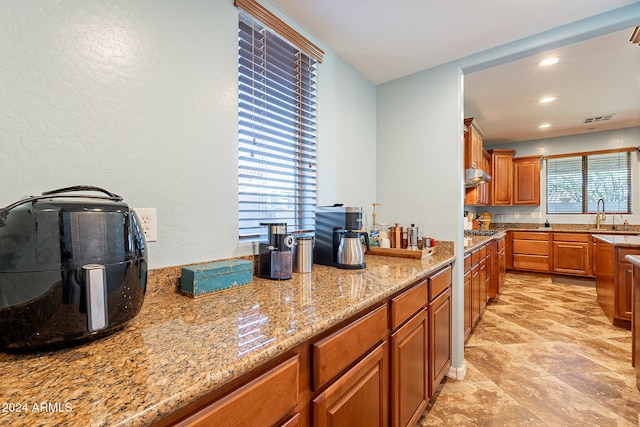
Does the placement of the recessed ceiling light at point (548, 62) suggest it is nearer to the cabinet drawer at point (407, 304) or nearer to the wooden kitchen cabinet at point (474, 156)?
the wooden kitchen cabinet at point (474, 156)

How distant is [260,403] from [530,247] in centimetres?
582

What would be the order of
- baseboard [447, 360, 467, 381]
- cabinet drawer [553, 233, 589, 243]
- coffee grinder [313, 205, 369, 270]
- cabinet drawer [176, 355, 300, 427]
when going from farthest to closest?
cabinet drawer [553, 233, 589, 243], baseboard [447, 360, 467, 381], coffee grinder [313, 205, 369, 270], cabinet drawer [176, 355, 300, 427]

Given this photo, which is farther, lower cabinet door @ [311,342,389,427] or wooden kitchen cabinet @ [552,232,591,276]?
wooden kitchen cabinet @ [552,232,591,276]

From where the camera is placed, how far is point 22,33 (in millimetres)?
803

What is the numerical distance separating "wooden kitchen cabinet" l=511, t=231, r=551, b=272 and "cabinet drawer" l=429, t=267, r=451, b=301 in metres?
4.14

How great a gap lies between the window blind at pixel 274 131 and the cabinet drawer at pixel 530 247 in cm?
488

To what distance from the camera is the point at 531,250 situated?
5.05m

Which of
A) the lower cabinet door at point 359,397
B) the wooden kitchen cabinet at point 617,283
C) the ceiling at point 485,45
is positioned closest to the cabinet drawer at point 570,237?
the wooden kitchen cabinet at point 617,283

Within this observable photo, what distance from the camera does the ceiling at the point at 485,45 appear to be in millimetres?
1565

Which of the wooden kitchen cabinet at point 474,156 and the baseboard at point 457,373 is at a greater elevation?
the wooden kitchen cabinet at point 474,156

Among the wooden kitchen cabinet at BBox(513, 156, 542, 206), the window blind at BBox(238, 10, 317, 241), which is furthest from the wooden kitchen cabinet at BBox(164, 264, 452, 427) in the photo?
the wooden kitchen cabinet at BBox(513, 156, 542, 206)

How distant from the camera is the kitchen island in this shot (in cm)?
268

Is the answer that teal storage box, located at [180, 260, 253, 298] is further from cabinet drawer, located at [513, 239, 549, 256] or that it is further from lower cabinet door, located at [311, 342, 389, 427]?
cabinet drawer, located at [513, 239, 549, 256]

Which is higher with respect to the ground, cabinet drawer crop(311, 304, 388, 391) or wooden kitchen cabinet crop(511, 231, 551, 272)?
cabinet drawer crop(311, 304, 388, 391)
